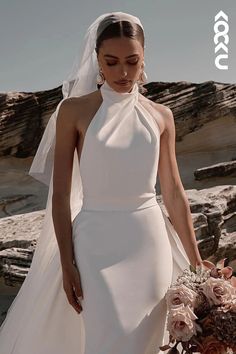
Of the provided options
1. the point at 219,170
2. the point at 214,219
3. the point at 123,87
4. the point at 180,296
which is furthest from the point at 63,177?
the point at 219,170

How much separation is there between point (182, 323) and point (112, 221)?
601 millimetres

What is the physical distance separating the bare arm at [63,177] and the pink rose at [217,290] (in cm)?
68

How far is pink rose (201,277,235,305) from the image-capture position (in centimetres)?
235

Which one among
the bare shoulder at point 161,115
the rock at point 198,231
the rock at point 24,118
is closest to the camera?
the bare shoulder at point 161,115

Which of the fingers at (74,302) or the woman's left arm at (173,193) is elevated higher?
the woman's left arm at (173,193)

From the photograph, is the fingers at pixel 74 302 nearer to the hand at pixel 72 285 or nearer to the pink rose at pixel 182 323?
the hand at pixel 72 285

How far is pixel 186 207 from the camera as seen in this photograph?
2.91 metres

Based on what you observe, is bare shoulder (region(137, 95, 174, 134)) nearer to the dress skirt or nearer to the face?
the face

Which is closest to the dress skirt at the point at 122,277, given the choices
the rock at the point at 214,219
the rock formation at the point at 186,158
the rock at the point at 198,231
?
the rock at the point at 198,231

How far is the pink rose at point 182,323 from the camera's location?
229cm

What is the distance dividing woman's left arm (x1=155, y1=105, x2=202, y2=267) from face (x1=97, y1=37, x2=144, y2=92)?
41cm

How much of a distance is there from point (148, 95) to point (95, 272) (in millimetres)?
7540

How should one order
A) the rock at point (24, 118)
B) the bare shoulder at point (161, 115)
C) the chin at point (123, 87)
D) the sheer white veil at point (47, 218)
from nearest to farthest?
the chin at point (123, 87), the bare shoulder at point (161, 115), the sheer white veil at point (47, 218), the rock at point (24, 118)

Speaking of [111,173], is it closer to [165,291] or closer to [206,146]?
[165,291]
